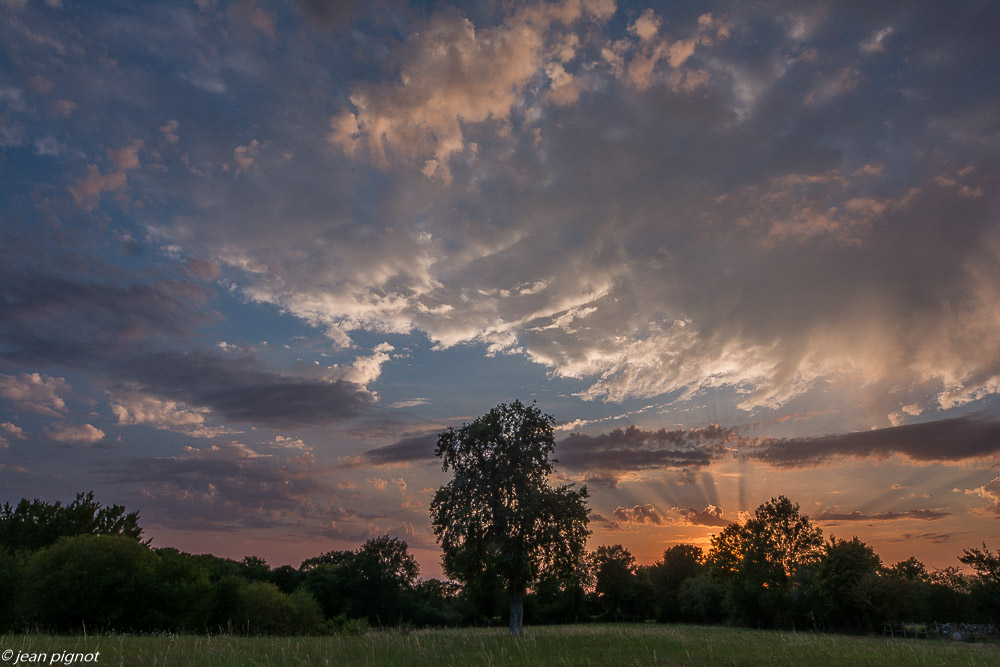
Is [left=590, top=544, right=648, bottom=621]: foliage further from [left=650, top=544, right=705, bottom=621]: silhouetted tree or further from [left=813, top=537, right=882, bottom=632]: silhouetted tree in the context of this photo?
[left=813, top=537, right=882, bottom=632]: silhouetted tree

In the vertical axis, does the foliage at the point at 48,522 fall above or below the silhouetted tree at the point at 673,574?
above

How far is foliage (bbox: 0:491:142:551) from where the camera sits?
274ft

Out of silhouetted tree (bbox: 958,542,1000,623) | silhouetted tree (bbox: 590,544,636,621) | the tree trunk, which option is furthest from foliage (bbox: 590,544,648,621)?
the tree trunk

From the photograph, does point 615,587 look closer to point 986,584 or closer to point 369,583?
point 369,583

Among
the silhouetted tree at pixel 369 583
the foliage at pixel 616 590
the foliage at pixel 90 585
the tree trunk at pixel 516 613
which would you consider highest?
the foliage at pixel 90 585

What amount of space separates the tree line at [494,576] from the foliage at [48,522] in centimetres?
22

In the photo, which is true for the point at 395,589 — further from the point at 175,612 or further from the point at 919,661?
the point at 919,661

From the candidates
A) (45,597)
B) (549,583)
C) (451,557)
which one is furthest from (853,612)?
(45,597)

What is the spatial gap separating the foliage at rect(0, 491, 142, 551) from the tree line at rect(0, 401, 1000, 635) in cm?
22

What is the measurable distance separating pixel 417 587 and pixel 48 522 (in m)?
60.5

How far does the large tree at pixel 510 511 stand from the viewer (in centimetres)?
3419

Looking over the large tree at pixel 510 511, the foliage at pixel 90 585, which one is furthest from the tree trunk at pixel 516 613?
the foliage at pixel 90 585

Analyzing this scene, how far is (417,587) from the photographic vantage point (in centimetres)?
9694

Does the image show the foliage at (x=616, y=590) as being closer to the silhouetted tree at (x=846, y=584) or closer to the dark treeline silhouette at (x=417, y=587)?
the dark treeline silhouette at (x=417, y=587)
